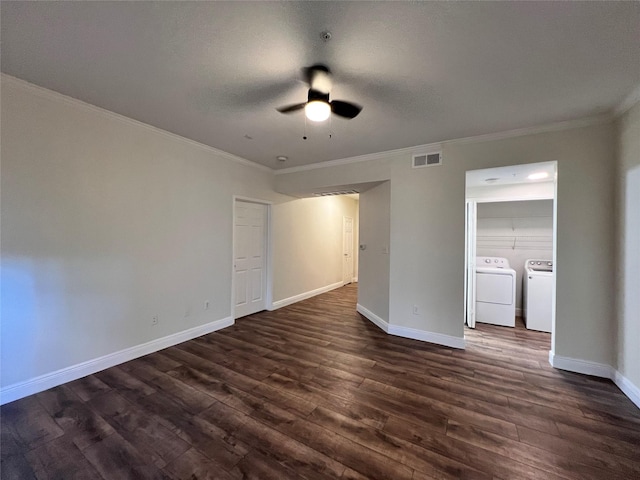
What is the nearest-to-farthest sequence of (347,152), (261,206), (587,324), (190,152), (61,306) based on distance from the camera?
(61,306), (587,324), (190,152), (347,152), (261,206)

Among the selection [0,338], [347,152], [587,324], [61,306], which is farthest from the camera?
[347,152]

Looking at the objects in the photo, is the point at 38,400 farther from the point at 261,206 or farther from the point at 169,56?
the point at 261,206

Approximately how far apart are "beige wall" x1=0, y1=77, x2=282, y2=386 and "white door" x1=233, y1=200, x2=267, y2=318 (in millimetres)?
711

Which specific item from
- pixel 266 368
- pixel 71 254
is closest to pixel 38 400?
pixel 71 254

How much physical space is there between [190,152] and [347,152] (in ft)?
7.47

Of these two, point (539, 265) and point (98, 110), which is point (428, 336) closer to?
point (539, 265)

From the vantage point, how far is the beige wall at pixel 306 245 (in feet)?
17.1

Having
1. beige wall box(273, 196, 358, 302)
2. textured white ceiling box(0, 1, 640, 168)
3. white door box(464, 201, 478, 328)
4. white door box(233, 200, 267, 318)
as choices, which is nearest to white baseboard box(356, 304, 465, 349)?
white door box(464, 201, 478, 328)

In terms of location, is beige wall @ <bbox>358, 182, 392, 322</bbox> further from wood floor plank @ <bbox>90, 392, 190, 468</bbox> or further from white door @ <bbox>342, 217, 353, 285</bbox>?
wood floor plank @ <bbox>90, 392, 190, 468</bbox>

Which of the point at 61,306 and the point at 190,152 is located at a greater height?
the point at 190,152

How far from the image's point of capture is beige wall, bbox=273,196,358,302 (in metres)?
5.21

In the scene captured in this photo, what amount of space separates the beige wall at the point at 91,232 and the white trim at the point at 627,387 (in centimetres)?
477

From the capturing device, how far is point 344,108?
208 cm

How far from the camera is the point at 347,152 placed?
394cm
